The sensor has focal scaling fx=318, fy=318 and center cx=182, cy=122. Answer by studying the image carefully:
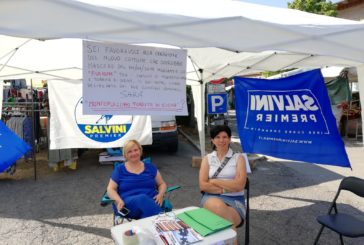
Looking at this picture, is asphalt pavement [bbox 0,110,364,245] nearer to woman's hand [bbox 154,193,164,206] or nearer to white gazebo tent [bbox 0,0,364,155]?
woman's hand [bbox 154,193,164,206]

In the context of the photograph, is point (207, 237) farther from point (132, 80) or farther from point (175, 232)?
point (132, 80)

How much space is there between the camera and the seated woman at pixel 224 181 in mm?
3273

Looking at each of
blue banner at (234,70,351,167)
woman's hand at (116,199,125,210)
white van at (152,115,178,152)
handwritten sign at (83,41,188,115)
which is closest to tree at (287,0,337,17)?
white van at (152,115,178,152)

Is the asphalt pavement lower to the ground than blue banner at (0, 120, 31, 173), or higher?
lower

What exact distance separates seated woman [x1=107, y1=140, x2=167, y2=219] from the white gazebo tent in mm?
1454

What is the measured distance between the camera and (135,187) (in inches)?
135

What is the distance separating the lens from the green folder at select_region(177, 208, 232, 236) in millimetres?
2354

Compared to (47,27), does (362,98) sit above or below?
below

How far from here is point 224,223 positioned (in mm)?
2432

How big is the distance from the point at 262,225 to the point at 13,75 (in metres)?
4.76

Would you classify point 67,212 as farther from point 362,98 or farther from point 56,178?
point 362,98

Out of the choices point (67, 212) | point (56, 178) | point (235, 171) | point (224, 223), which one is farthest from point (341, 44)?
point (56, 178)

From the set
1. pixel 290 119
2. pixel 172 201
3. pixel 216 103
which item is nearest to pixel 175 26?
pixel 290 119

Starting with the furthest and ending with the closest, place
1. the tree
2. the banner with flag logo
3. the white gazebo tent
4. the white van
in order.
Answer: the tree, the white van, the banner with flag logo, the white gazebo tent
